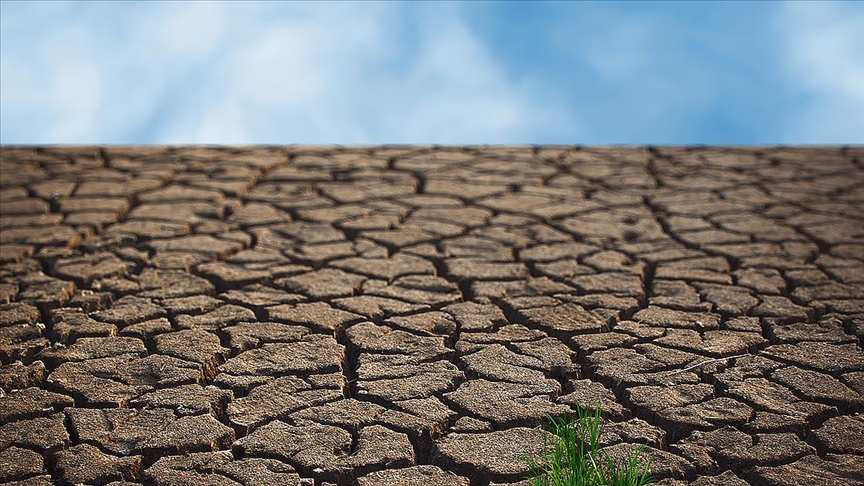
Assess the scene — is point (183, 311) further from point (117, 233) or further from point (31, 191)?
point (31, 191)

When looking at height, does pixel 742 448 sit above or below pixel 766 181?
below

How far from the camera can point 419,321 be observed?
11.2ft

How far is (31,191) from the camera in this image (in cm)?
509

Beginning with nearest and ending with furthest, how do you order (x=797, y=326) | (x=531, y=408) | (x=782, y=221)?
1. (x=531, y=408)
2. (x=797, y=326)
3. (x=782, y=221)

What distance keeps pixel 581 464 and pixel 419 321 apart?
1.17 m

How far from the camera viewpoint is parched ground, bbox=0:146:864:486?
2.64 m

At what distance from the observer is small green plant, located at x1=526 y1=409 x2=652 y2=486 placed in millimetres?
2321

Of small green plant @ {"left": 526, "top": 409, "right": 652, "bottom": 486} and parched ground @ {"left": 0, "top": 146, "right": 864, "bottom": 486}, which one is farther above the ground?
parched ground @ {"left": 0, "top": 146, "right": 864, "bottom": 486}

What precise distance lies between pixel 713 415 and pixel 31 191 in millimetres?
3597

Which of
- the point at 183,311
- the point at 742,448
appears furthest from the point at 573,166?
the point at 742,448

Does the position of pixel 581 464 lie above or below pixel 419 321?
below

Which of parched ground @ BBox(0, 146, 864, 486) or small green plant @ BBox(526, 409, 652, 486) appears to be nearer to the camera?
small green plant @ BBox(526, 409, 652, 486)

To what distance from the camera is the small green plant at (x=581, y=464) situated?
7.61ft

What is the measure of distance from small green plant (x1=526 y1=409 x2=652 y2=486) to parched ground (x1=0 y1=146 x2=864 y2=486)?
0.07m
